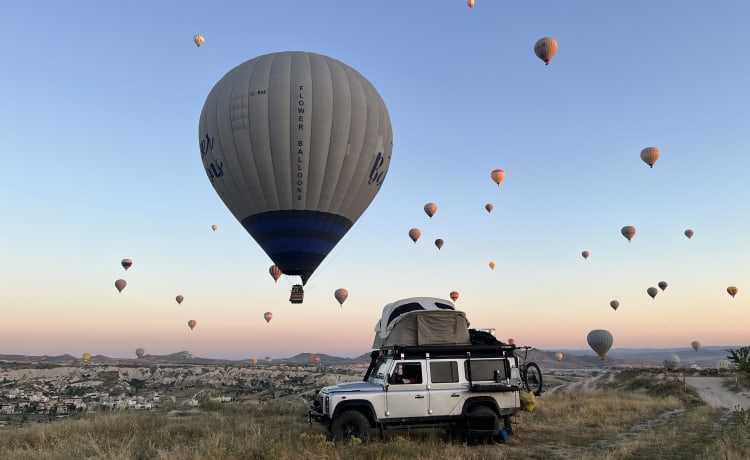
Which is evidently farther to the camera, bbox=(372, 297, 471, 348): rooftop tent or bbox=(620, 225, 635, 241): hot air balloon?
bbox=(620, 225, 635, 241): hot air balloon

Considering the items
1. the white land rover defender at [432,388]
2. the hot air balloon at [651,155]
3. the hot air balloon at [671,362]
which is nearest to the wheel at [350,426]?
the white land rover defender at [432,388]

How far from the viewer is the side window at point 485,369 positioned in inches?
495

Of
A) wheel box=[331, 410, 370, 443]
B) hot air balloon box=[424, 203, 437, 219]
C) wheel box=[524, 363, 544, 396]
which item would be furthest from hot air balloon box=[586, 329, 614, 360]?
wheel box=[331, 410, 370, 443]

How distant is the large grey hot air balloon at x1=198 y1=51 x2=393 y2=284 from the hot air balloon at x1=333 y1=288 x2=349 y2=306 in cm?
2150

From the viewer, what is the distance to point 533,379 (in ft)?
43.6

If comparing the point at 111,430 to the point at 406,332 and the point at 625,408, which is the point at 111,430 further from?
the point at 625,408

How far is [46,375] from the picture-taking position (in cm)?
11188

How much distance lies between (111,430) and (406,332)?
856 cm

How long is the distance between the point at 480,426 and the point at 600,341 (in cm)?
6823

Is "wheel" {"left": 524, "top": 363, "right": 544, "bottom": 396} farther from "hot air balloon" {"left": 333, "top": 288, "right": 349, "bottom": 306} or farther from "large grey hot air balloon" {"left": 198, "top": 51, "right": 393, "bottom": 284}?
"hot air balloon" {"left": 333, "top": 288, "right": 349, "bottom": 306}

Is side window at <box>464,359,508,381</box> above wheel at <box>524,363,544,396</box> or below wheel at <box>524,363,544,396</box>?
above

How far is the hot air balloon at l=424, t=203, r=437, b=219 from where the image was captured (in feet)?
154

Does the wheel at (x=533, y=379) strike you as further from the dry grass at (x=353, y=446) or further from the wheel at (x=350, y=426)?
the wheel at (x=350, y=426)

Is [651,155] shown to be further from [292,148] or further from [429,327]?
[429,327]
